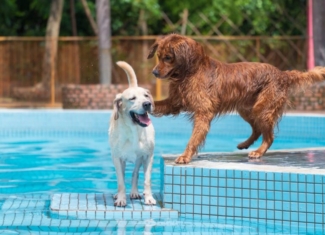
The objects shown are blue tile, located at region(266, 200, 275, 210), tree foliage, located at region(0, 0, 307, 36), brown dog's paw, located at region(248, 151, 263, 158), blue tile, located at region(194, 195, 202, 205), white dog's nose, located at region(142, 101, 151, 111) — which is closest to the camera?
white dog's nose, located at region(142, 101, 151, 111)

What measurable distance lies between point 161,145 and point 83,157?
182 centimetres

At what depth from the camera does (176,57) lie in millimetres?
6277

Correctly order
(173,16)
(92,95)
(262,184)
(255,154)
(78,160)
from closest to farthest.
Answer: (262,184)
(255,154)
(78,160)
(92,95)
(173,16)

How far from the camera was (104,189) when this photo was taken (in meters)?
7.73

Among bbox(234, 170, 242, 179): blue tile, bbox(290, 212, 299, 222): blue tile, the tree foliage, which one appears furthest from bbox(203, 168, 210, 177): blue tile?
the tree foliage

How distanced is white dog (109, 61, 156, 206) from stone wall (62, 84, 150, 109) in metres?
9.49

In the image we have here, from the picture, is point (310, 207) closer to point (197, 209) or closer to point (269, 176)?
point (269, 176)

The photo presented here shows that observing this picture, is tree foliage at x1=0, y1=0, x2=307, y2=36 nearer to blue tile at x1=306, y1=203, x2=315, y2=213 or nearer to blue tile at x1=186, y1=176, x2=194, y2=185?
blue tile at x1=186, y1=176, x2=194, y2=185

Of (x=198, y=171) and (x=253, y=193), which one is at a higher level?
(x=198, y=171)

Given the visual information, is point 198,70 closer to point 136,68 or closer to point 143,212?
point 143,212

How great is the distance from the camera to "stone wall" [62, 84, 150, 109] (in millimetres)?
15641

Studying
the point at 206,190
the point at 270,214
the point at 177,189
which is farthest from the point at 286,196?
the point at 177,189

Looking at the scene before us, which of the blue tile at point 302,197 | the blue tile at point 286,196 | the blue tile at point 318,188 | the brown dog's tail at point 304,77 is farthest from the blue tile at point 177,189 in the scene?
the brown dog's tail at point 304,77

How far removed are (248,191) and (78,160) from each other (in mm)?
4451
